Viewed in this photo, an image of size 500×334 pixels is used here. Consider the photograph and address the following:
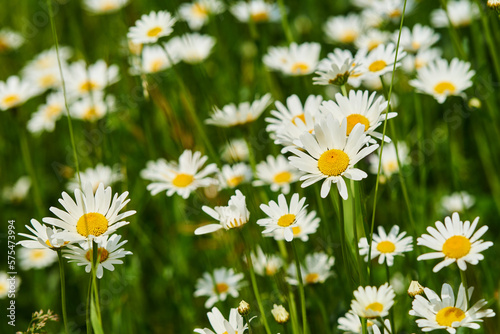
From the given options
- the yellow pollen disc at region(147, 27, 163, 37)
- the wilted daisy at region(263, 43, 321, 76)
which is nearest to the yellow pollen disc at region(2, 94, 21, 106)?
the yellow pollen disc at region(147, 27, 163, 37)

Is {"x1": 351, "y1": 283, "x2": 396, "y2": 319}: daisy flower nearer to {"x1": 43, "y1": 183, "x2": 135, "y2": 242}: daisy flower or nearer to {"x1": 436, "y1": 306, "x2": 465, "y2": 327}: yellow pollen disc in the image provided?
{"x1": 436, "y1": 306, "x2": 465, "y2": 327}: yellow pollen disc

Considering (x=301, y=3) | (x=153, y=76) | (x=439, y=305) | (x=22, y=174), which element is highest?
(x=301, y=3)

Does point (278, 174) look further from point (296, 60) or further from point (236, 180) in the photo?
point (296, 60)

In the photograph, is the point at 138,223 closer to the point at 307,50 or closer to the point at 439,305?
the point at 307,50

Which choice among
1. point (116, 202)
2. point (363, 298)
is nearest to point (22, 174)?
point (116, 202)

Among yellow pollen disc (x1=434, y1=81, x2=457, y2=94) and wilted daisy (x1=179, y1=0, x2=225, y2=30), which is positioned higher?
wilted daisy (x1=179, y1=0, x2=225, y2=30)

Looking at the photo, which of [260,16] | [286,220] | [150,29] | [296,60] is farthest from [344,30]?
[286,220]

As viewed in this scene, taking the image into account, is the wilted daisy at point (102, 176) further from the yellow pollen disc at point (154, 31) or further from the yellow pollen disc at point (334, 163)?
the yellow pollen disc at point (334, 163)
